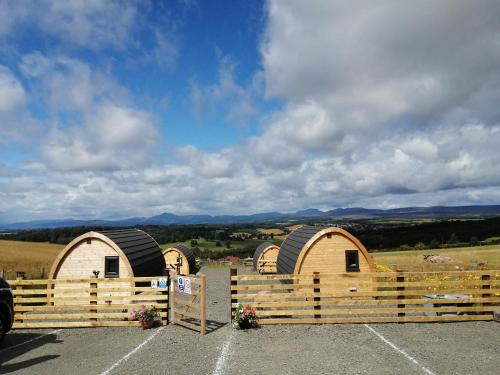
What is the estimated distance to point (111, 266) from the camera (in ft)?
61.9

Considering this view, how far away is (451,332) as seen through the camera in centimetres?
1235

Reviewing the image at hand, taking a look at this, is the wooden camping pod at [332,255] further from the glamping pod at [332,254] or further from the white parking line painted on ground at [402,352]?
the white parking line painted on ground at [402,352]

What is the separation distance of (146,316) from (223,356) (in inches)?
169

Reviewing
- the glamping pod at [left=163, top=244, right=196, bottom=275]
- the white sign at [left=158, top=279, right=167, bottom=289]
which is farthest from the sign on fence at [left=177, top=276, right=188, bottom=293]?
the glamping pod at [left=163, top=244, right=196, bottom=275]

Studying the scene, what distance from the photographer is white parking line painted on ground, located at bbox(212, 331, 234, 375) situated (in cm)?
939

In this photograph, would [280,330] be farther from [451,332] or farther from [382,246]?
[382,246]

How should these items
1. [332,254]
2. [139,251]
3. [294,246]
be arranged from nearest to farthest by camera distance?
[332,254]
[139,251]
[294,246]

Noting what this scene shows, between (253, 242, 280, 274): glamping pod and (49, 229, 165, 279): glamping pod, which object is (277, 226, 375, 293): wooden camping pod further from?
(253, 242, 280, 274): glamping pod

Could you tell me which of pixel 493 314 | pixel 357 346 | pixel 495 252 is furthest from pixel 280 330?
pixel 495 252

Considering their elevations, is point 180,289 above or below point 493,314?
above

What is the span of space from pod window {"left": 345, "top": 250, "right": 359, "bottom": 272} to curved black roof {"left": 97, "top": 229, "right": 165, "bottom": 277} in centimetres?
1140

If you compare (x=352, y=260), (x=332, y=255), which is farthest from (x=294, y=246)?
(x=352, y=260)

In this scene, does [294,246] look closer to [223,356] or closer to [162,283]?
[162,283]

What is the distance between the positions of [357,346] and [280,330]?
291 centimetres
